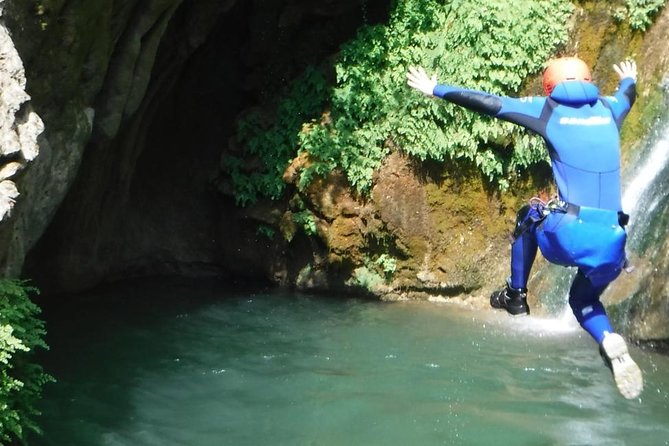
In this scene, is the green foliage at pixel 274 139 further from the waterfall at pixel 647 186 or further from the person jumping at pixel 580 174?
the person jumping at pixel 580 174

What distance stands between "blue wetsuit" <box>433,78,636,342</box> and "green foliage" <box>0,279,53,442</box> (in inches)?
131

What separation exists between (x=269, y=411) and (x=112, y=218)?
5.06m

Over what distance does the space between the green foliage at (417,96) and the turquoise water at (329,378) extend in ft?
5.70

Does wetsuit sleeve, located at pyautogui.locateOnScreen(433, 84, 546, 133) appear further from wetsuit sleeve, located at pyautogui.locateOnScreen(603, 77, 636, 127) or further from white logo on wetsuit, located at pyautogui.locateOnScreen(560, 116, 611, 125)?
wetsuit sleeve, located at pyautogui.locateOnScreen(603, 77, 636, 127)

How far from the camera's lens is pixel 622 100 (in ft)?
21.6

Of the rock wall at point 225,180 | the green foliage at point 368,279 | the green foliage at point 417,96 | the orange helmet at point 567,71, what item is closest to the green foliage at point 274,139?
the green foliage at point 417,96

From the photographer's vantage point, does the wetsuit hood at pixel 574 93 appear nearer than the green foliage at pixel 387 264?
Yes

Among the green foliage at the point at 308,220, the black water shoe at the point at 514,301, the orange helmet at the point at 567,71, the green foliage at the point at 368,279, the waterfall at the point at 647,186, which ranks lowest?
the green foliage at the point at 368,279

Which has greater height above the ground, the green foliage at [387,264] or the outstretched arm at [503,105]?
the outstretched arm at [503,105]

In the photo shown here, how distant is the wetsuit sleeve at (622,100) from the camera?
21.3 feet

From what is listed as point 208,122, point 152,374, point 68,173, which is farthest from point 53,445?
point 208,122

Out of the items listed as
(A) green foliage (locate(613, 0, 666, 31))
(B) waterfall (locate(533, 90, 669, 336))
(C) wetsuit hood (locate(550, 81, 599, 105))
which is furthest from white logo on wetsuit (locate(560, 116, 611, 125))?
(A) green foliage (locate(613, 0, 666, 31))

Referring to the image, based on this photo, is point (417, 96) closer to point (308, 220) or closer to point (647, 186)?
point (308, 220)

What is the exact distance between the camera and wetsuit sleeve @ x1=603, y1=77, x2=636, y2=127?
6488mm
